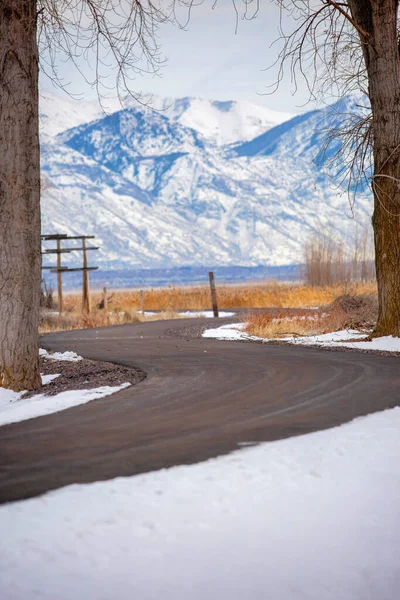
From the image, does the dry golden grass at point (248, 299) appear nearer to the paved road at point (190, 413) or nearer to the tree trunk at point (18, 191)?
the paved road at point (190, 413)

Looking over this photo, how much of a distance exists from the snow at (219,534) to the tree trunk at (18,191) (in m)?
4.52

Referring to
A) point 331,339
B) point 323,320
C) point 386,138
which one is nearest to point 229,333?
point 323,320

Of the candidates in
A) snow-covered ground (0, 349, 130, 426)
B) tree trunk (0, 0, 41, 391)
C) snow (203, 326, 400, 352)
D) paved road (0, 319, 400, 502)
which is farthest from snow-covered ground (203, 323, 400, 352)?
tree trunk (0, 0, 41, 391)

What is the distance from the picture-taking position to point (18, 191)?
9742 mm

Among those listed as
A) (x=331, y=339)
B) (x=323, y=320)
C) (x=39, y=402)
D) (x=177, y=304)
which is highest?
(x=39, y=402)

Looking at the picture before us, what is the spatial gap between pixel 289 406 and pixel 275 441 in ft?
5.93

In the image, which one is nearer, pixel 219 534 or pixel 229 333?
pixel 219 534

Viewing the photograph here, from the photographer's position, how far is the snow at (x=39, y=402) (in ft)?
27.9

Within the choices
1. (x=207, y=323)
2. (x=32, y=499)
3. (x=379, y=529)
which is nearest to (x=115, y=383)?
(x=32, y=499)

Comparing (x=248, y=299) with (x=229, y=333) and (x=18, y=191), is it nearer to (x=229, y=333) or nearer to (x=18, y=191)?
(x=229, y=333)

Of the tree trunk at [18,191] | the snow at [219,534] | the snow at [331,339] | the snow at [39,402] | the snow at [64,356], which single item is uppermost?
the tree trunk at [18,191]

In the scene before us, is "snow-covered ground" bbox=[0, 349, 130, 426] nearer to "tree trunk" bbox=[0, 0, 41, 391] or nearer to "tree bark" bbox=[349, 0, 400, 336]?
"tree trunk" bbox=[0, 0, 41, 391]

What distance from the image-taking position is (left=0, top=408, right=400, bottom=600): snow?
12.9ft

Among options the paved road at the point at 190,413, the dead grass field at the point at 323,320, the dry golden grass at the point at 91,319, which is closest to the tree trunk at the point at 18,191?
the paved road at the point at 190,413
